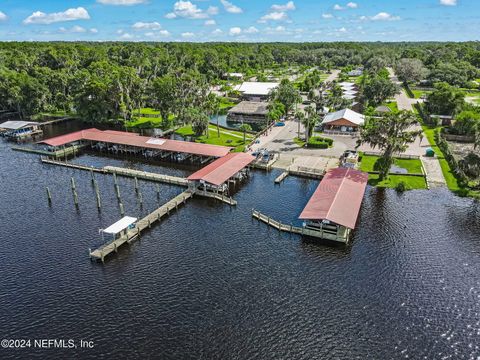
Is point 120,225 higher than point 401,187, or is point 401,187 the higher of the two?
point 120,225

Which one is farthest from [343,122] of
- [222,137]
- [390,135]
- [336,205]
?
[336,205]

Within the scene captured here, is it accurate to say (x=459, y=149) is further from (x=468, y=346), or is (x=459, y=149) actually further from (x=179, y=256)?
(x=179, y=256)

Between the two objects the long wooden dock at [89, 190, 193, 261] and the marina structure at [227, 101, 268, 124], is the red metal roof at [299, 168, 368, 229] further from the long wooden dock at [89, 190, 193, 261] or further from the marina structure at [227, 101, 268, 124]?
the marina structure at [227, 101, 268, 124]

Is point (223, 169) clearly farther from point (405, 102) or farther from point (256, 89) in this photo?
point (405, 102)

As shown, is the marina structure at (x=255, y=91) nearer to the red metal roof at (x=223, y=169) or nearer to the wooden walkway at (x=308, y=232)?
the red metal roof at (x=223, y=169)

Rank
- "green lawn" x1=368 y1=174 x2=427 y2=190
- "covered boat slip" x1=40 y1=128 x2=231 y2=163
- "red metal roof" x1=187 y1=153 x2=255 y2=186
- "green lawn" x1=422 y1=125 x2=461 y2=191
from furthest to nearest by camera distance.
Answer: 1. "covered boat slip" x1=40 y1=128 x2=231 y2=163
2. "green lawn" x1=422 y1=125 x2=461 y2=191
3. "green lawn" x1=368 y1=174 x2=427 y2=190
4. "red metal roof" x1=187 y1=153 x2=255 y2=186

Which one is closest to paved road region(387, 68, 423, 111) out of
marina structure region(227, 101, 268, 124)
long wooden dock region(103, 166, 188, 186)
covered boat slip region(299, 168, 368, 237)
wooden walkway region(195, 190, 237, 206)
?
marina structure region(227, 101, 268, 124)
